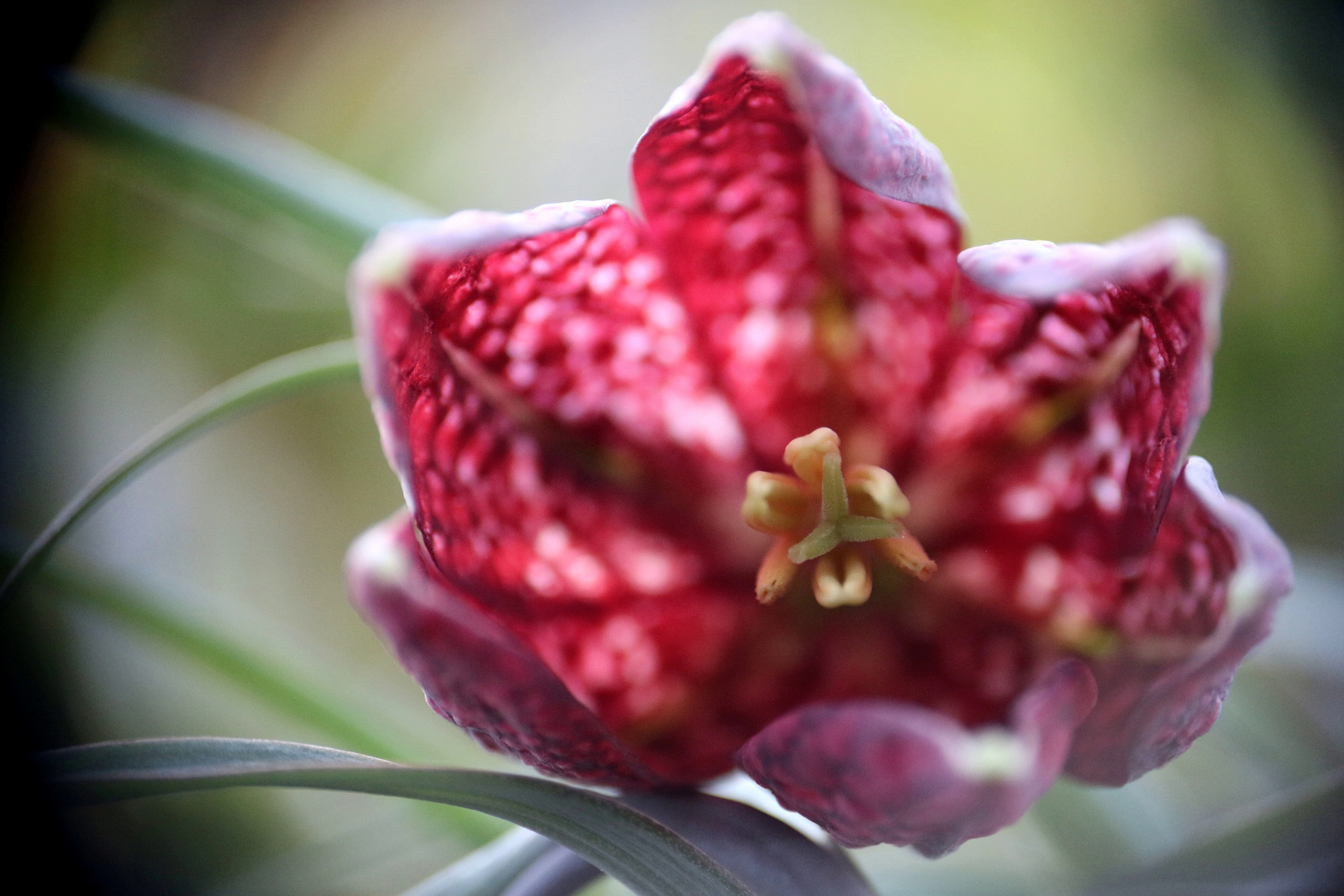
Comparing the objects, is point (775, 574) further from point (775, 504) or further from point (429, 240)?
point (429, 240)

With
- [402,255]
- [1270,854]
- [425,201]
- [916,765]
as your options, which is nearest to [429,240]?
[402,255]

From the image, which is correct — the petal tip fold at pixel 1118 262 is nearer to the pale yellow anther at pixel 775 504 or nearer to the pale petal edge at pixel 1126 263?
the pale petal edge at pixel 1126 263

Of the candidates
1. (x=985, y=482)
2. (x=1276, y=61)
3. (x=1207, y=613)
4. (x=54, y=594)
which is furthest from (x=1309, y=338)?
(x=54, y=594)

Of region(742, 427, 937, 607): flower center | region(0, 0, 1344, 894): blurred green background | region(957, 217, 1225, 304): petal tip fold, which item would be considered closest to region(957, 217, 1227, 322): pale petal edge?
region(957, 217, 1225, 304): petal tip fold

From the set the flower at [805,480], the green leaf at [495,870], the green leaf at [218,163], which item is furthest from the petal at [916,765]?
the green leaf at [218,163]

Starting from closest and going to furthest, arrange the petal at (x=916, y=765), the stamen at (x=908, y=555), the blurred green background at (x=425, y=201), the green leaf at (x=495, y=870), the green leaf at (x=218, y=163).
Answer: the petal at (x=916, y=765) < the green leaf at (x=495, y=870) < the stamen at (x=908, y=555) < the green leaf at (x=218, y=163) < the blurred green background at (x=425, y=201)

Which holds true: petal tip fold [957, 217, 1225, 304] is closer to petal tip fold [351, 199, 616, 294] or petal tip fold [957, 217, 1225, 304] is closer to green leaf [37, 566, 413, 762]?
petal tip fold [351, 199, 616, 294]
